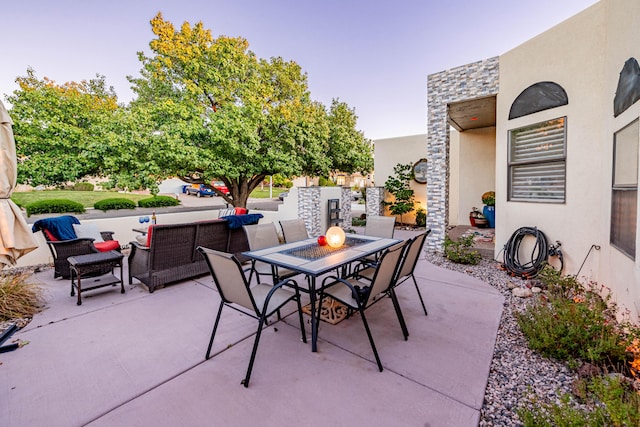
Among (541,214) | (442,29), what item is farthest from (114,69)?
(541,214)

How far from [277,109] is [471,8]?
594cm

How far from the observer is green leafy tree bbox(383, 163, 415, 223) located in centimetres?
973

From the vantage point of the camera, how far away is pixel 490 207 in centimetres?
833

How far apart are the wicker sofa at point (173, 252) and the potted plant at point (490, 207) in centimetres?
723

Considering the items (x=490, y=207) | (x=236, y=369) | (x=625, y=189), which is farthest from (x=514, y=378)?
(x=490, y=207)

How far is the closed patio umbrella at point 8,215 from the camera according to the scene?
274 cm

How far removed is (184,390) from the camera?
85.5 inches

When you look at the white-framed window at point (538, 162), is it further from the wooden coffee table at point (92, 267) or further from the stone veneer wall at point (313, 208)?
the wooden coffee table at point (92, 267)

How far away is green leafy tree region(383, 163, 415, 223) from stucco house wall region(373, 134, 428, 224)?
28cm

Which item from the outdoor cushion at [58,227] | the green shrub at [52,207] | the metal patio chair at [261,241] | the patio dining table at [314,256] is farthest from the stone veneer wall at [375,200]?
the green shrub at [52,207]

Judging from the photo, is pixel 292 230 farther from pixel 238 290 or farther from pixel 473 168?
pixel 473 168

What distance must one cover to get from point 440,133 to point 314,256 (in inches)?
195

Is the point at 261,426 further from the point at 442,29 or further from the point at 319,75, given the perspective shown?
the point at 319,75

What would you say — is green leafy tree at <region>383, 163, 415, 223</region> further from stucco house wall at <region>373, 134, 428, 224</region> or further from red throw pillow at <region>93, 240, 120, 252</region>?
red throw pillow at <region>93, 240, 120, 252</region>
